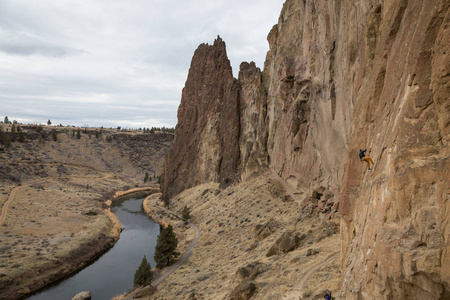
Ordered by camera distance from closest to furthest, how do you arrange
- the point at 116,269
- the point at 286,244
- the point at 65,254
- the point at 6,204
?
the point at 286,244, the point at 116,269, the point at 65,254, the point at 6,204

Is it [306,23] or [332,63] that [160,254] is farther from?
[306,23]

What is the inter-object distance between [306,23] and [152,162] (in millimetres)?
94311

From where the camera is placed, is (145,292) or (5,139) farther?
(5,139)

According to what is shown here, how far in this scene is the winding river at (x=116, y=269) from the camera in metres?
29.7

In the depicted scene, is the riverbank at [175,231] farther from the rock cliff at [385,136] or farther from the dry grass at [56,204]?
the rock cliff at [385,136]

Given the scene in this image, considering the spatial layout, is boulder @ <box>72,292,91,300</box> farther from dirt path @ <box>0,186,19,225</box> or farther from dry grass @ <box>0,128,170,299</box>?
dirt path @ <box>0,186,19,225</box>

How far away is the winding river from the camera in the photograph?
97.3ft

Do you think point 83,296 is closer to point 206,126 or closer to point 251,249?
point 251,249

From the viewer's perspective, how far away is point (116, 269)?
3516 cm

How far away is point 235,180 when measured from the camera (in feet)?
167

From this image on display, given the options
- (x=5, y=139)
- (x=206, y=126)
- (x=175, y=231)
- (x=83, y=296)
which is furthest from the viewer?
(x=5, y=139)

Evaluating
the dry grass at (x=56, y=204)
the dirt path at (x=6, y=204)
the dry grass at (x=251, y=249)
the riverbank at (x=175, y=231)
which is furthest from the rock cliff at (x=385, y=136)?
the dirt path at (x=6, y=204)

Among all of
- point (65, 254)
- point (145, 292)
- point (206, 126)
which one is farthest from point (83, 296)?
point (206, 126)

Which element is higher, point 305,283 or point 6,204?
point 305,283
